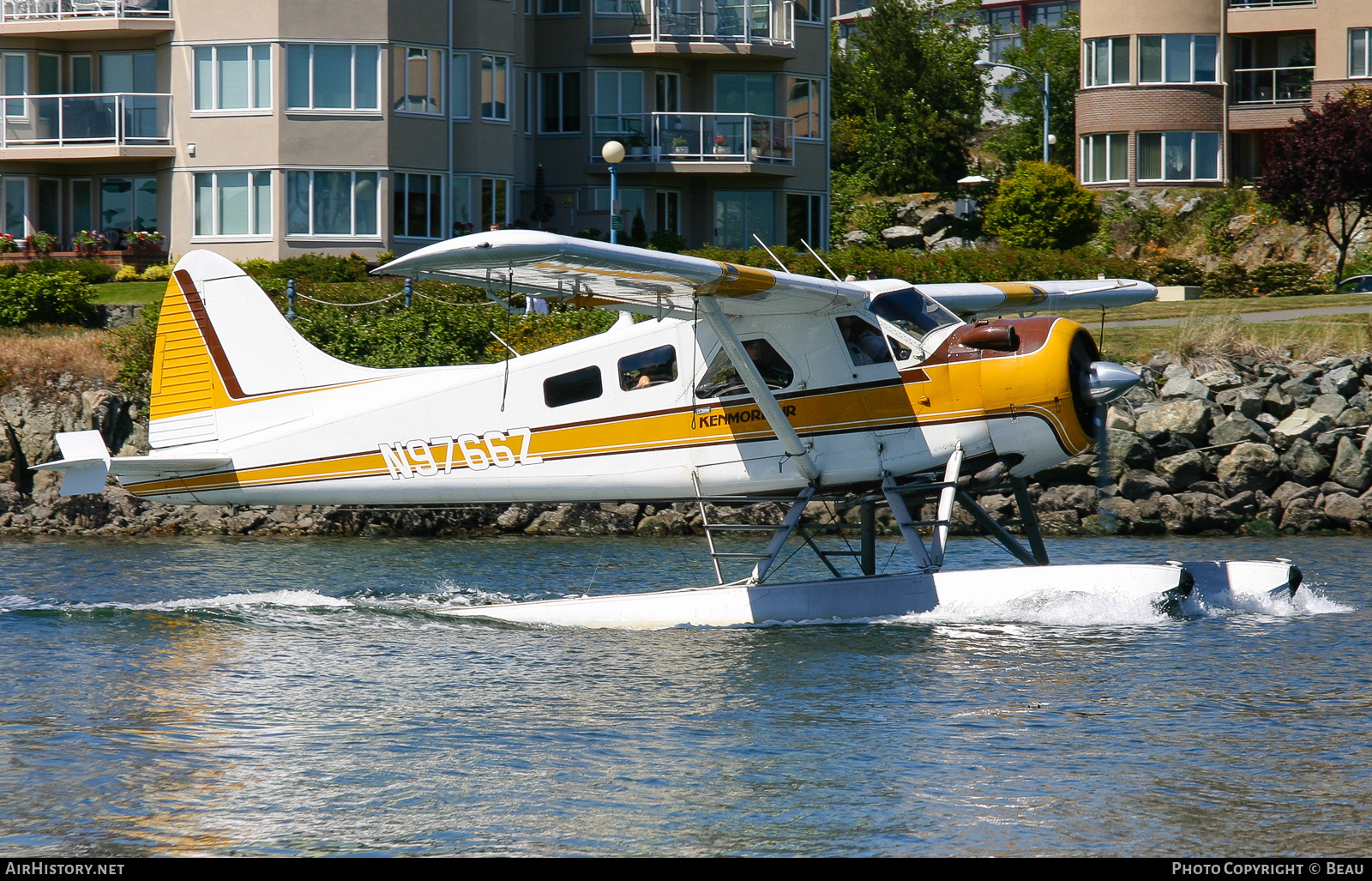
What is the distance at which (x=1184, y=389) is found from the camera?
68.4 ft

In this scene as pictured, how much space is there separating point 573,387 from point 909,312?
2891mm

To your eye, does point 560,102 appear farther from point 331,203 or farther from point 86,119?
point 86,119

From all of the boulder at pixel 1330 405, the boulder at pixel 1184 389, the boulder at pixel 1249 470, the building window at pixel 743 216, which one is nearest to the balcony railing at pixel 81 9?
the building window at pixel 743 216

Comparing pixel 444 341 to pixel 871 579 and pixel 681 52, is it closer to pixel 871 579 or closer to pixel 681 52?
pixel 871 579

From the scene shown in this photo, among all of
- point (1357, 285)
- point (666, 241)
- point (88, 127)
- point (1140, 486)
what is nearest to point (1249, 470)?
point (1140, 486)

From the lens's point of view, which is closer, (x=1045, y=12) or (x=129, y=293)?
(x=129, y=293)

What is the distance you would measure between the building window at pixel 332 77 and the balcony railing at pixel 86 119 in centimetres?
323

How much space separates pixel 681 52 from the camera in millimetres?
38000

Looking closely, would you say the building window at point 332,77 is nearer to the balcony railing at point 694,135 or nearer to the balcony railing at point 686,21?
the balcony railing at point 694,135

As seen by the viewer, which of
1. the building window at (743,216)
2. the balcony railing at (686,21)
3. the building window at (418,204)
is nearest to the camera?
the building window at (418,204)

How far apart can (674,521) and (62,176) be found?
22421mm

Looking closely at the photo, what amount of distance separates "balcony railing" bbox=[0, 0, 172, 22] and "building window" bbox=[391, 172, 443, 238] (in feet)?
21.0

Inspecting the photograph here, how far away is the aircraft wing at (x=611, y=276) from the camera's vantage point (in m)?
9.40

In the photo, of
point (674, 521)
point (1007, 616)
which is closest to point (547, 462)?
point (1007, 616)
